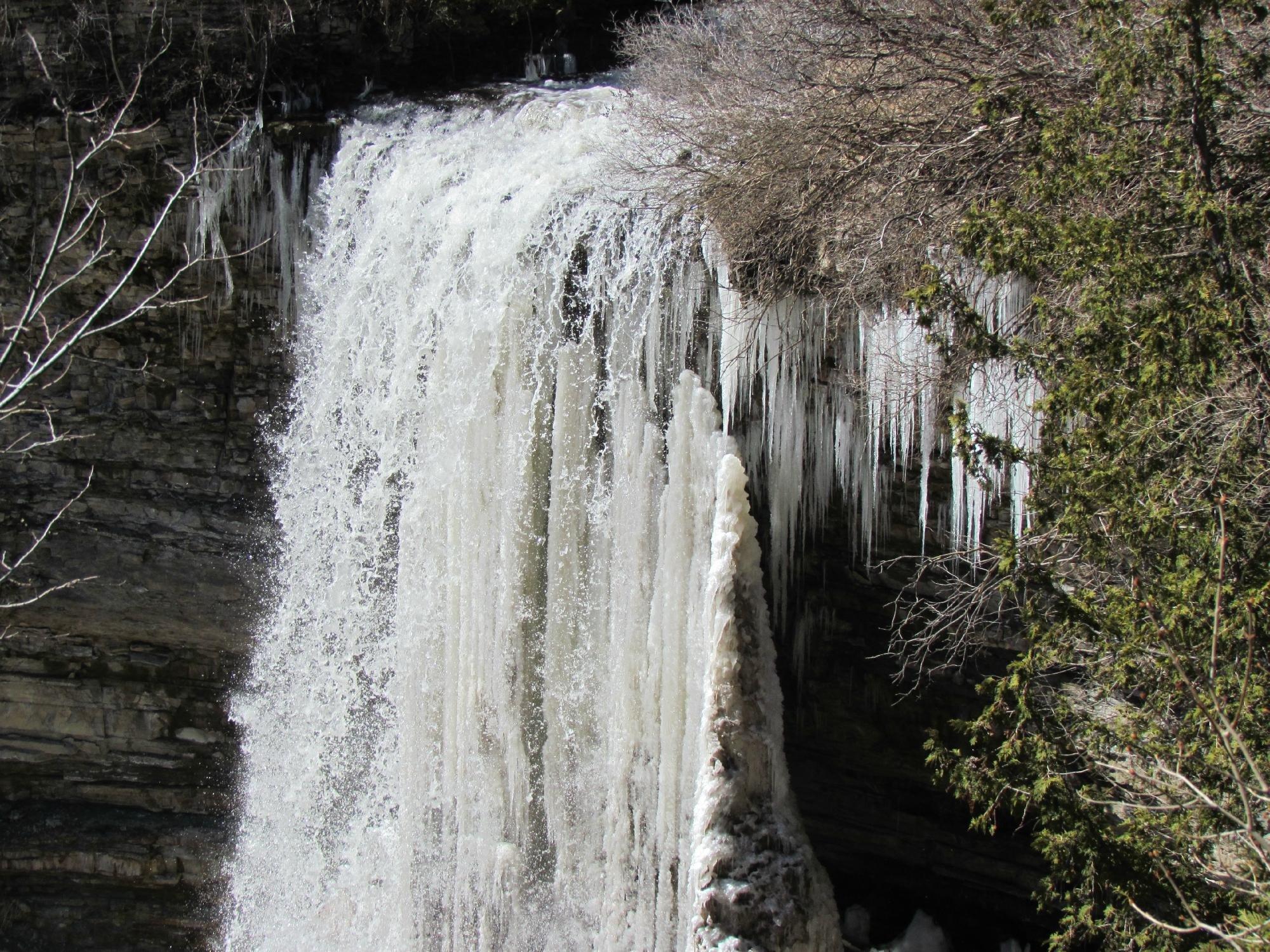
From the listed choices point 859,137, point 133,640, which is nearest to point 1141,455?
point 859,137

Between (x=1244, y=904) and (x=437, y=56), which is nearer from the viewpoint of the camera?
(x=1244, y=904)

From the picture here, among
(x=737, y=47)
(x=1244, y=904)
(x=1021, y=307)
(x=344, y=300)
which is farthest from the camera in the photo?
(x=344, y=300)

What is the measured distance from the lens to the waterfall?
6.72 meters

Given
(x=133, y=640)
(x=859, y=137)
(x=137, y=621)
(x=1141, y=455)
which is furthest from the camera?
(x=133, y=640)

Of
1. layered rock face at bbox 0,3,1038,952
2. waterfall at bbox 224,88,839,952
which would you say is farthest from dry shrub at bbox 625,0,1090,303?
layered rock face at bbox 0,3,1038,952

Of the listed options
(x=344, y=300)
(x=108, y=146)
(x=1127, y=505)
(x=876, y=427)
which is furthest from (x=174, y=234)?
(x=1127, y=505)

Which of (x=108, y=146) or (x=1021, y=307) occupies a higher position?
(x=108, y=146)

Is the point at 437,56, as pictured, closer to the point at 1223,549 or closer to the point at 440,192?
the point at 440,192

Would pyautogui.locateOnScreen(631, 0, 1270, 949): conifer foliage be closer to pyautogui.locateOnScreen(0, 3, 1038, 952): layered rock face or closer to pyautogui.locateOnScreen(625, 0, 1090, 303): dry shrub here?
pyautogui.locateOnScreen(625, 0, 1090, 303): dry shrub

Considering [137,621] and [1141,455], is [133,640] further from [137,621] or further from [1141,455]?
[1141,455]

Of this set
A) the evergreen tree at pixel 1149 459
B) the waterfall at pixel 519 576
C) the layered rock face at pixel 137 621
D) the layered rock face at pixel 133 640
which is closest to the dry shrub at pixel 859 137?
the waterfall at pixel 519 576

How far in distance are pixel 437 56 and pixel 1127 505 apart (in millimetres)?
8175

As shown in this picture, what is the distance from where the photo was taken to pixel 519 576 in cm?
760

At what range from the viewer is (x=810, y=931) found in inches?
269
